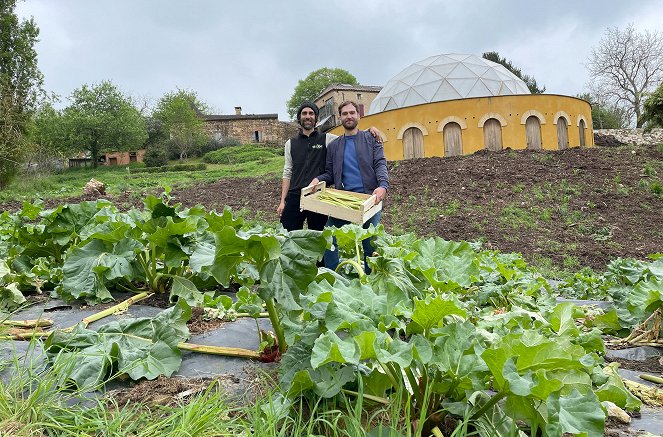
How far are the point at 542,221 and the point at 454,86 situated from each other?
1364 cm

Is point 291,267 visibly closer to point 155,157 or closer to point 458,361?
point 458,361

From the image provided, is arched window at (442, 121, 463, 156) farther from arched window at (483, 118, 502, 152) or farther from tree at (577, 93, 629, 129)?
tree at (577, 93, 629, 129)

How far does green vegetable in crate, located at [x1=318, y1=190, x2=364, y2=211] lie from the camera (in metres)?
4.15

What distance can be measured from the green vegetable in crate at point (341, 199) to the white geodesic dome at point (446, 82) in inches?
793

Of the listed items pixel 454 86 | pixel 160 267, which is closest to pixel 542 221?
pixel 160 267

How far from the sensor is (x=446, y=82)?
24.4 metres

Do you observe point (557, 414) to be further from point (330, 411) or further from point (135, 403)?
point (135, 403)

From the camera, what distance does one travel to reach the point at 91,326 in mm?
2590

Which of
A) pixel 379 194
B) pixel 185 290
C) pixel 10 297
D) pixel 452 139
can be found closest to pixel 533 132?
pixel 452 139

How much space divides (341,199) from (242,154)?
37329 mm

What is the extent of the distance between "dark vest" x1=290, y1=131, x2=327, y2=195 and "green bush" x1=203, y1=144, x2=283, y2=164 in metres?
33.5

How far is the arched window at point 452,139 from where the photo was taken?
1995 centimetres

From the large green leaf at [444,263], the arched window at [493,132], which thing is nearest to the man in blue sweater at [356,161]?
the large green leaf at [444,263]

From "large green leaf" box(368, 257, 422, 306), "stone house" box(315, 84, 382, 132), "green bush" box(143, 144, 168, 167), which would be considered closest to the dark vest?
"large green leaf" box(368, 257, 422, 306)
